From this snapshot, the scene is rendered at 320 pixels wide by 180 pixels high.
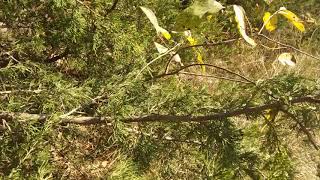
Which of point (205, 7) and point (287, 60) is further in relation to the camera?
point (287, 60)

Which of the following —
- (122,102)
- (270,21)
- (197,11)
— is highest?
(270,21)

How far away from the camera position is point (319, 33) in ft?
12.0

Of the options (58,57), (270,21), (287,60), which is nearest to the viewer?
(287,60)

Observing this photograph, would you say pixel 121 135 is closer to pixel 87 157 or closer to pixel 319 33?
pixel 87 157

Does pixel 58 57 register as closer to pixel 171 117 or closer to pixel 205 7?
pixel 171 117

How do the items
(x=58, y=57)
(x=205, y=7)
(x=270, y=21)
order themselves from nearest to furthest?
(x=205, y=7) < (x=270, y=21) < (x=58, y=57)

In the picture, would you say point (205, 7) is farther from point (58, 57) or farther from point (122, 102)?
point (58, 57)

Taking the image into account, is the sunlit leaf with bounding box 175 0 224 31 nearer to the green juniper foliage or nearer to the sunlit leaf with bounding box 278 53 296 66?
the green juniper foliage

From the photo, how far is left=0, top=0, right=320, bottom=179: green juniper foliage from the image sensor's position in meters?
1.18

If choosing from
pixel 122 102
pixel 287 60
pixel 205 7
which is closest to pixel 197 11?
pixel 205 7

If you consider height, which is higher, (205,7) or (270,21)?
(270,21)

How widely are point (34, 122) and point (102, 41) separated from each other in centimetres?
50

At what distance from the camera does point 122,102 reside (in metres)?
1.29

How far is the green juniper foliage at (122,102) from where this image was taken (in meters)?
1.18
